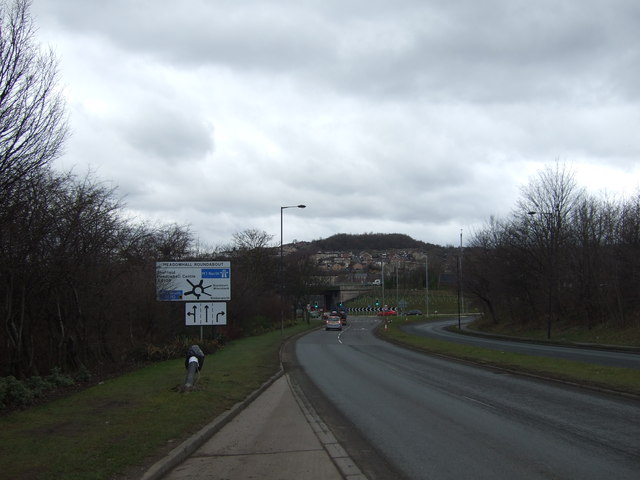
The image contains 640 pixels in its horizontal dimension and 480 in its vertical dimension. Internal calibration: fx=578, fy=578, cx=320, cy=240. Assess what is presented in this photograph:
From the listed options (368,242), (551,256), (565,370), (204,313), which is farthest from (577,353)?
(368,242)

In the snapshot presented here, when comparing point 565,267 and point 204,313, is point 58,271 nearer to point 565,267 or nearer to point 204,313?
point 204,313

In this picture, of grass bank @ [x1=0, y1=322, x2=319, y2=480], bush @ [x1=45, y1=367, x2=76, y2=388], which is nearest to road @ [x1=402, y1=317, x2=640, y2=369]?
grass bank @ [x1=0, y1=322, x2=319, y2=480]

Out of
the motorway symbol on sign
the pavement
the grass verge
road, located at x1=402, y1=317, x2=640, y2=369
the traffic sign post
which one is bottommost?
road, located at x1=402, y1=317, x2=640, y2=369

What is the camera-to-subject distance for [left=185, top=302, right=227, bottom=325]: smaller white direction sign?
88.6 ft

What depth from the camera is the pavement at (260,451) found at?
22.6ft

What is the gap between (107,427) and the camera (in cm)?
899

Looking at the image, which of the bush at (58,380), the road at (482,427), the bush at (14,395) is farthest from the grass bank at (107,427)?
the road at (482,427)

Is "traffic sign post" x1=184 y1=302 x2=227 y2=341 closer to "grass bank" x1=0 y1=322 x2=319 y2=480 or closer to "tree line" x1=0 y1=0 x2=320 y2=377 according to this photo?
"tree line" x1=0 y1=0 x2=320 y2=377

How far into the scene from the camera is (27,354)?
17.1 metres

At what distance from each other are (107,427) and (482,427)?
19.9ft

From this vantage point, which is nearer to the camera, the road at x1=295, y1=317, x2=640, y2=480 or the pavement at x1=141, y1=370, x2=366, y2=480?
the pavement at x1=141, y1=370, x2=366, y2=480

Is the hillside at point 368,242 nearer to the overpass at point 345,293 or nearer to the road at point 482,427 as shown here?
the overpass at point 345,293

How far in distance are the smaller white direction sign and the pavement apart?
1566 centimetres

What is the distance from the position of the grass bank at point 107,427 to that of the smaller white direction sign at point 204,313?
1117 cm
